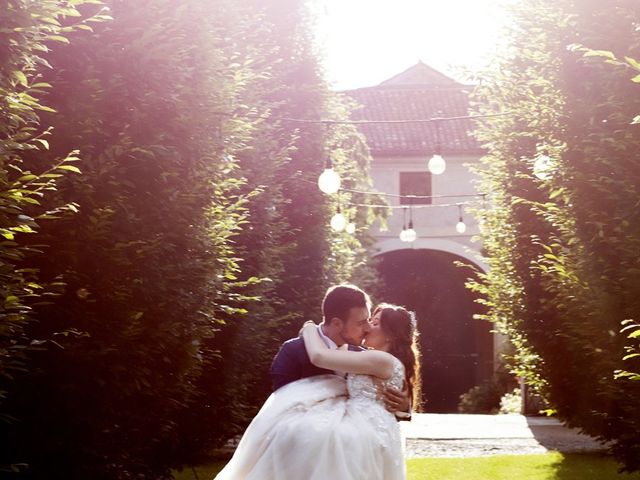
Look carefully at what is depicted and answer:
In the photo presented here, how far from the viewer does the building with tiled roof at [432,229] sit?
37812 millimetres

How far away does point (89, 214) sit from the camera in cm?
937

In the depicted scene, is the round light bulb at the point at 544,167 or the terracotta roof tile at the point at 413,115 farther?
the terracotta roof tile at the point at 413,115

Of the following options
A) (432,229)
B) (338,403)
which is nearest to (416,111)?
(432,229)

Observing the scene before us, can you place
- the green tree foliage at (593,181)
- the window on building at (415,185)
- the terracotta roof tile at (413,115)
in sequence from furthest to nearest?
the terracotta roof tile at (413,115)
the window on building at (415,185)
the green tree foliage at (593,181)

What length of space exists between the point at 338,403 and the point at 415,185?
3172 cm

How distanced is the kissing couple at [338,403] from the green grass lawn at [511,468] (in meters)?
7.41

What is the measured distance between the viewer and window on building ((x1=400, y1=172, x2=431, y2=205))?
38000 mm

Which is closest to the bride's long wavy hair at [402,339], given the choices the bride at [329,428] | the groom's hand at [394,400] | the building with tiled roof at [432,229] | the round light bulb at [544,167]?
the bride at [329,428]

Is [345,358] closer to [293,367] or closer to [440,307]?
[293,367]

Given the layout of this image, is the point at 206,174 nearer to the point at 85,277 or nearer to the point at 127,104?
the point at 127,104

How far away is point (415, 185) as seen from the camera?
38250 mm

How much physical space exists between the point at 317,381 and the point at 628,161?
5.31 metres

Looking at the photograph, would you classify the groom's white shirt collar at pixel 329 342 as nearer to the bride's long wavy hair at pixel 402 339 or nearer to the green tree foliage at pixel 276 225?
the bride's long wavy hair at pixel 402 339

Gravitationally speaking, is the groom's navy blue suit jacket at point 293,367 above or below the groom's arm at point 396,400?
above
